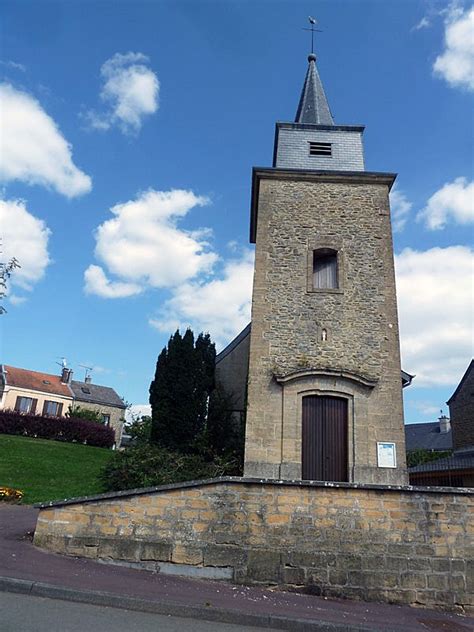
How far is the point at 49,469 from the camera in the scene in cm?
1683

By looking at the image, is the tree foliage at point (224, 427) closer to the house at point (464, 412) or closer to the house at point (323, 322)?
the house at point (323, 322)

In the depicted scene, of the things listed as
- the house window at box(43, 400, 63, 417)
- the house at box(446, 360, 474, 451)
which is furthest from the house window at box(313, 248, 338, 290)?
the house window at box(43, 400, 63, 417)

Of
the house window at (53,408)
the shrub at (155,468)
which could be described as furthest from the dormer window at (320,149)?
the house window at (53,408)

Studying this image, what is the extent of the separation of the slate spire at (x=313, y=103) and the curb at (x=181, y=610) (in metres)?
14.7

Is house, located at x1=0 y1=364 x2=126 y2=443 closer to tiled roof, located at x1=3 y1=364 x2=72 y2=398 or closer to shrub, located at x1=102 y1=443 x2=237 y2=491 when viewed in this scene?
tiled roof, located at x1=3 y1=364 x2=72 y2=398

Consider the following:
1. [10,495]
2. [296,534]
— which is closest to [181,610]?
[296,534]

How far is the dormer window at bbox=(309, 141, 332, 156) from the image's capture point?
15336 mm

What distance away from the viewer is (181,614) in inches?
210

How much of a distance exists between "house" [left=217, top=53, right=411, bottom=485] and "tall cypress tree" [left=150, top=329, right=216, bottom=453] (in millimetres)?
1138

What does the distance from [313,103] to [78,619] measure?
17.1 metres

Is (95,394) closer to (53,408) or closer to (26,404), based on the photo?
(53,408)

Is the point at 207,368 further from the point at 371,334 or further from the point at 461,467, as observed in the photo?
the point at 461,467

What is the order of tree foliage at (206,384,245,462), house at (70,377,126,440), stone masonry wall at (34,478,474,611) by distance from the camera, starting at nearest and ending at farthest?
stone masonry wall at (34,478,474,611), tree foliage at (206,384,245,462), house at (70,377,126,440)

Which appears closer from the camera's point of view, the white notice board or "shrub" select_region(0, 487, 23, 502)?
the white notice board
